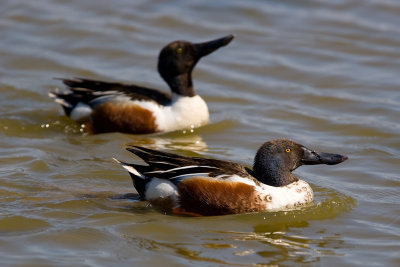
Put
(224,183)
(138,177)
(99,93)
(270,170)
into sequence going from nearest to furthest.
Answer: (224,183) < (270,170) < (138,177) < (99,93)

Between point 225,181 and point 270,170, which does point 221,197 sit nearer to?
point 225,181

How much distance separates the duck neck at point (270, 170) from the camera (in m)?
7.43

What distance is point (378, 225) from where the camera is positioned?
7371 millimetres

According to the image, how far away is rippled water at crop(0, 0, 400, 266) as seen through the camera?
680 centimetres

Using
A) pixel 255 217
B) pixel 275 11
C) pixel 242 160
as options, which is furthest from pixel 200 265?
pixel 275 11

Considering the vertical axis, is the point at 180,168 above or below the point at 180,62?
below

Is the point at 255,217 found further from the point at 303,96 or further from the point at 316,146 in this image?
the point at 303,96


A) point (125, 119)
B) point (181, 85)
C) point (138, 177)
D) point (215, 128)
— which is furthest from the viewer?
→ point (181, 85)

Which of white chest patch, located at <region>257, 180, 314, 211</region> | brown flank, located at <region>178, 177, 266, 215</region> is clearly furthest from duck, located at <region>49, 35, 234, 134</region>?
white chest patch, located at <region>257, 180, 314, 211</region>

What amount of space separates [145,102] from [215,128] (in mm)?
940

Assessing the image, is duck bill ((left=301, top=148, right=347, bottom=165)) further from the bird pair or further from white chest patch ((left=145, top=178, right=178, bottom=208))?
white chest patch ((left=145, top=178, right=178, bottom=208))

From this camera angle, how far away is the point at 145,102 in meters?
10.3

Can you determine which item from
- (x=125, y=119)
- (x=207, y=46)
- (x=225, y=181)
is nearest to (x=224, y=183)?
(x=225, y=181)

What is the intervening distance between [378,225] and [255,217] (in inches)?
42.1
